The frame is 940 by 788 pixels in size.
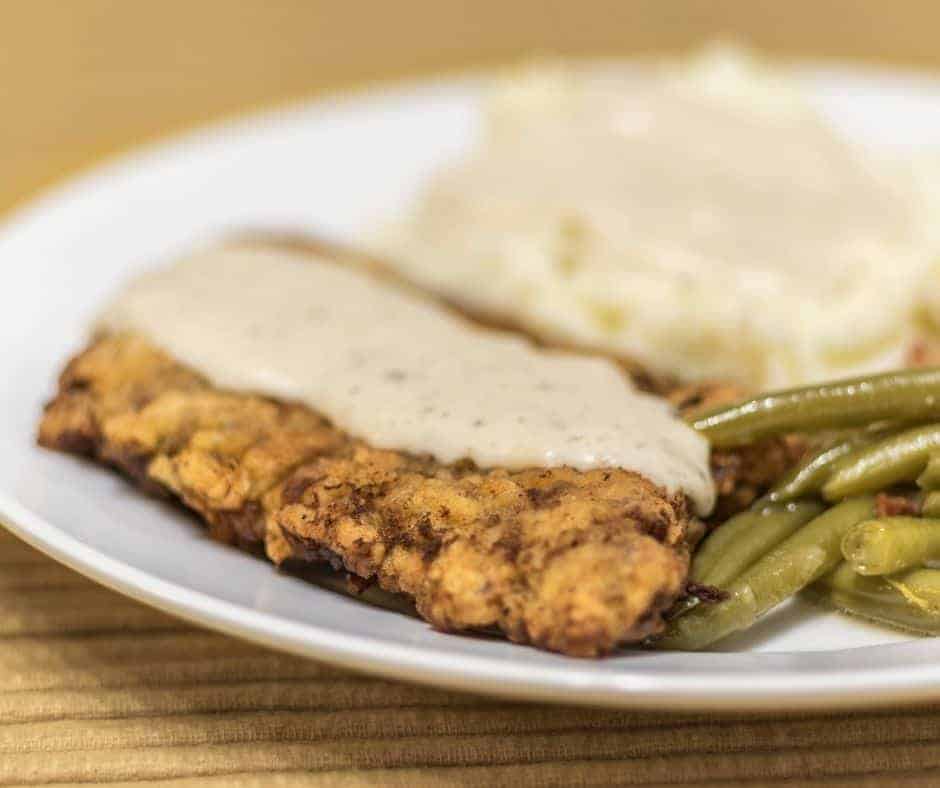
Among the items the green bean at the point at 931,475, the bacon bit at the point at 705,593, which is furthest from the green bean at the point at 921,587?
the bacon bit at the point at 705,593

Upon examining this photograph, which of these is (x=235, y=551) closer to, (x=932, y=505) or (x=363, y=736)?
(x=363, y=736)

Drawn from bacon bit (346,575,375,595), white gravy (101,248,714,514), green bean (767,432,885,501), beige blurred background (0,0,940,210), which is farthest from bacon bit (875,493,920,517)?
beige blurred background (0,0,940,210)

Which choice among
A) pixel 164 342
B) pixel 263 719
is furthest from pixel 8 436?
pixel 263 719

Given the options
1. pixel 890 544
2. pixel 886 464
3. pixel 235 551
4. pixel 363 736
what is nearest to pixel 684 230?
pixel 886 464

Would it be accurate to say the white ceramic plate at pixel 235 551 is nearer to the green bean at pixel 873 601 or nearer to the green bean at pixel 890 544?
the green bean at pixel 873 601

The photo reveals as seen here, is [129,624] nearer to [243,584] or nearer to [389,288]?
[243,584]
